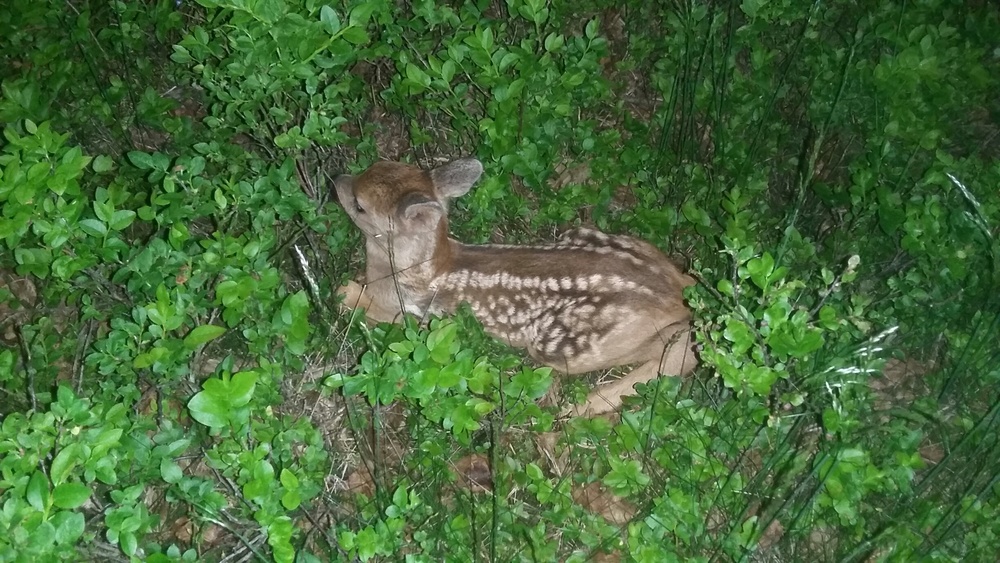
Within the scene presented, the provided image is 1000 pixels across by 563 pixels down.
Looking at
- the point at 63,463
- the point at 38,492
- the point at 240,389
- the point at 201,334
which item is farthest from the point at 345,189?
the point at 38,492

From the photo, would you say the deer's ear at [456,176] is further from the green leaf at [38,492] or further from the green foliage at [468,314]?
the green leaf at [38,492]

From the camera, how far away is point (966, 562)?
3.06m

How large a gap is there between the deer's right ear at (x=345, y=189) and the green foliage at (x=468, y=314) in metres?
0.14

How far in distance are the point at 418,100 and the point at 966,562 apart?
323 centimetres

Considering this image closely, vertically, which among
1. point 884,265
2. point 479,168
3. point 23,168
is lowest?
point 884,265

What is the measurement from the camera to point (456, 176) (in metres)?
3.91

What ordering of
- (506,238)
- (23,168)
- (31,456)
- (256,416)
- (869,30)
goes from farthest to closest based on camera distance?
(506,238), (869,30), (256,416), (23,168), (31,456)

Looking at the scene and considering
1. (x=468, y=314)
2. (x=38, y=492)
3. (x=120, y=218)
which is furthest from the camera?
(x=468, y=314)

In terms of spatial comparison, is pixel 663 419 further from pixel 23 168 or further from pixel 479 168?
pixel 23 168

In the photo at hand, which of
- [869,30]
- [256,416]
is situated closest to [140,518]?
[256,416]

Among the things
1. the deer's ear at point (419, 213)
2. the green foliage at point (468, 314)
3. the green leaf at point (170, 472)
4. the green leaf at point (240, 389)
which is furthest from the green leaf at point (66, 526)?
the deer's ear at point (419, 213)

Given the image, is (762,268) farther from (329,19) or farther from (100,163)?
(100,163)

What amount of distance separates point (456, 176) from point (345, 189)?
0.55 metres

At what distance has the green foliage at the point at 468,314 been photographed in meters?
2.79
